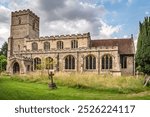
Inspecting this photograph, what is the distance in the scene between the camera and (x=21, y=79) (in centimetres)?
2514

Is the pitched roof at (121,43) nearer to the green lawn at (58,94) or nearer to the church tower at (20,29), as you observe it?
the church tower at (20,29)

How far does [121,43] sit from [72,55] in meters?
8.13

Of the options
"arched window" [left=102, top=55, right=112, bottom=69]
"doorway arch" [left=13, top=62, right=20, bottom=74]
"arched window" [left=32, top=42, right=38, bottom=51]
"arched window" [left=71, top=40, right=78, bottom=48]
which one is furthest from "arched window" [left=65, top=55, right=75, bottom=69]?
"doorway arch" [left=13, top=62, right=20, bottom=74]

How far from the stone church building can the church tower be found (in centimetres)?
18

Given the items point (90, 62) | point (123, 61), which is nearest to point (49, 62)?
point (90, 62)

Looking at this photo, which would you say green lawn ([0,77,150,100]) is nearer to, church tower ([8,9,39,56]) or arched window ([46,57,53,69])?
arched window ([46,57,53,69])

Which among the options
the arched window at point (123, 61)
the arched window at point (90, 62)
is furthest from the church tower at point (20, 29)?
the arched window at point (123, 61)

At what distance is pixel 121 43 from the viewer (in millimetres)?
41062

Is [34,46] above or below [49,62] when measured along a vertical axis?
above

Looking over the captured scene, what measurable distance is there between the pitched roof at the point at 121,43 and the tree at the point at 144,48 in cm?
1565

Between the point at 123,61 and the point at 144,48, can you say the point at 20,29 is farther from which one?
the point at 144,48

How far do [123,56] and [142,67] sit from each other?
653 inches

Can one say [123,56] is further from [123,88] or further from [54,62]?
[123,88]

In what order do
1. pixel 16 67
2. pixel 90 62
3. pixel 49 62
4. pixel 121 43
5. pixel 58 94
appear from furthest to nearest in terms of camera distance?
1. pixel 121 43
2. pixel 16 67
3. pixel 90 62
4. pixel 49 62
5. pixel 58 94
